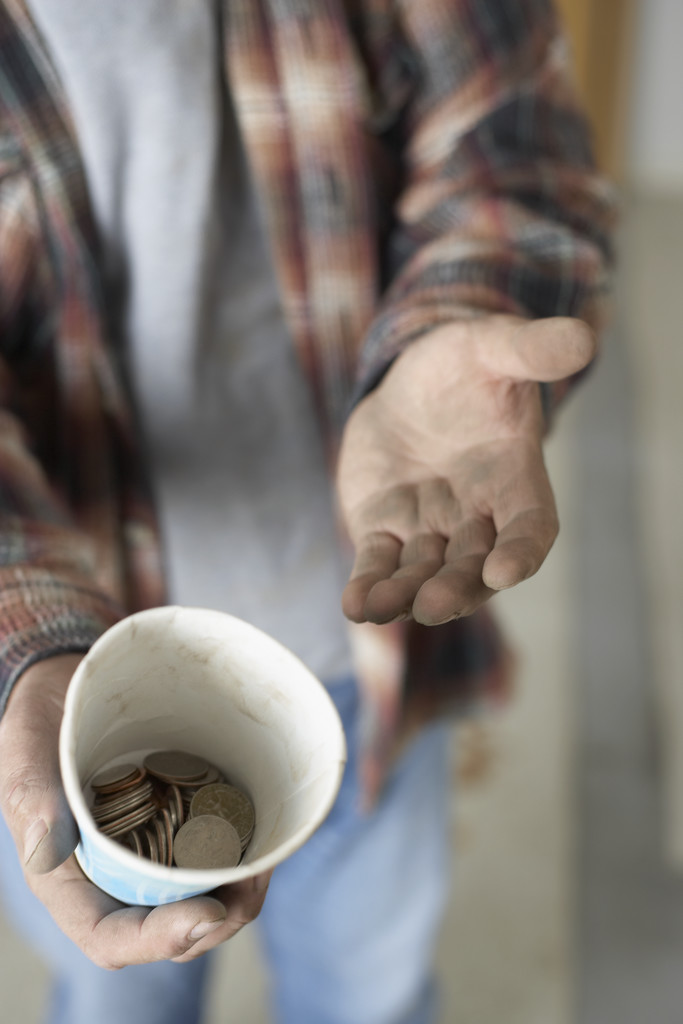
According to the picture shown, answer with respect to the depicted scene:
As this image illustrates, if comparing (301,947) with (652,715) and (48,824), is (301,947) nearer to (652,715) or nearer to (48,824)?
(48,824)

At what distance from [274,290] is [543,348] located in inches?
12.2

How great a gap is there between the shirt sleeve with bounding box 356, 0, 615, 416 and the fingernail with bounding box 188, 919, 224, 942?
358 mm

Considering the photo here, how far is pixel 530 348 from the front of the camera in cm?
38

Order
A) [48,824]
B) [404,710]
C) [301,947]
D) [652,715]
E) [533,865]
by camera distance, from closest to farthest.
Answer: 1. [48,824]
2. [404,710]
3. [301,947]
4. [533,865]
5. [652,715]

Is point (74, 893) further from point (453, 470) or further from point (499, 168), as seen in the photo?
point (499, 168)

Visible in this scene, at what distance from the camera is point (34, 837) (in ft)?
0.96

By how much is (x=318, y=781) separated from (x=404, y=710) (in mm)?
446

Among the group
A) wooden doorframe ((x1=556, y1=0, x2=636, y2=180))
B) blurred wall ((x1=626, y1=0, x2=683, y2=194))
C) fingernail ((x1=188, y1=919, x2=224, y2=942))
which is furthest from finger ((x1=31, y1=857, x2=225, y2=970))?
blurred wall ((x1=626, y1=0, x2=683, y2=194))

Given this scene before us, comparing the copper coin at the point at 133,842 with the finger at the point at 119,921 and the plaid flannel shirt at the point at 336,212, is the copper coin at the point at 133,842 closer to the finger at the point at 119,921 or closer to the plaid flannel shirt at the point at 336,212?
the finger at the point at 119,921

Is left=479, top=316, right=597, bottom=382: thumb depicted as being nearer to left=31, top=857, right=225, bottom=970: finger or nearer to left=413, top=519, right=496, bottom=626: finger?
left=413, top=519, right=496, bottom=626: finger

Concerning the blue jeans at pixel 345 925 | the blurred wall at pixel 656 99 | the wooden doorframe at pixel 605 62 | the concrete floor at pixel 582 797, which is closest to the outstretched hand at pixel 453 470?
the blue jeans at pixel 345 925

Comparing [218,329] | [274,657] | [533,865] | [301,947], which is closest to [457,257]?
[218,329]

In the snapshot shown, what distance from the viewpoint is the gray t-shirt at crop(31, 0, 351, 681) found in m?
0.52

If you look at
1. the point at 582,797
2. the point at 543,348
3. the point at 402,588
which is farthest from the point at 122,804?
the point at 582,797
